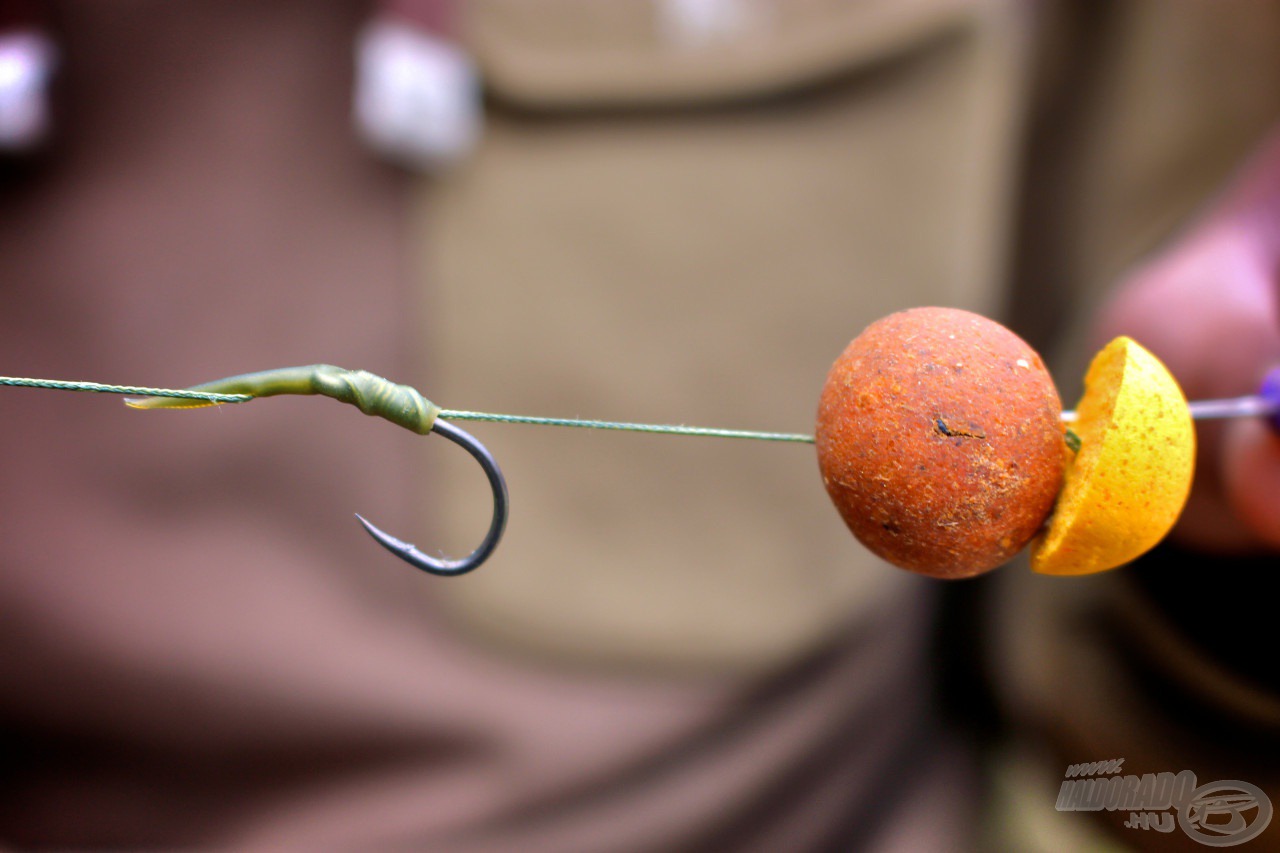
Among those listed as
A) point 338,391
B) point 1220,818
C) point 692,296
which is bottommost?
point 1220,818

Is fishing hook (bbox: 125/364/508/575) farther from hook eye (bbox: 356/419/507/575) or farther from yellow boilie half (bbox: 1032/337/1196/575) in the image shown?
yellow boilie half (bbox: 1032/337/1196/575)

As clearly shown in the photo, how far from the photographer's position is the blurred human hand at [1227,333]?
0.34 metres

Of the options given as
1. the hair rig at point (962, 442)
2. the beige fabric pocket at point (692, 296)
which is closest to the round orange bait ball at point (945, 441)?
the hair rig at point (962, 442)

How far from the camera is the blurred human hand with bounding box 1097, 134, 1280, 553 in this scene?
0.34m

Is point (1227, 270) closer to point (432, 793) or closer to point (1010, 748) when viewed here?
point (1010, 748)

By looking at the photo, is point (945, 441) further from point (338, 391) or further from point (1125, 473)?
point (338, 391)

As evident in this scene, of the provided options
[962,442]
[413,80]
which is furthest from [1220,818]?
[413,80]

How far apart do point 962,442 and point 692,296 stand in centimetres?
36

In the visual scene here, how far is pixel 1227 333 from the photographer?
0.38m

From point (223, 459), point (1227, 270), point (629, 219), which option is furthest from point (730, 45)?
point (223, 459)

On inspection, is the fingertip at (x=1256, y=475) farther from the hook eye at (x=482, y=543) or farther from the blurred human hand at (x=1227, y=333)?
the hook eye at (x=482, y=543)

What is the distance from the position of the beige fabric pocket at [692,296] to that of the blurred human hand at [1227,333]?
17 cm

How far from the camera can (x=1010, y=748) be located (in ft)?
1.99

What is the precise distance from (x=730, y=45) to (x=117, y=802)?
0.58 meters
